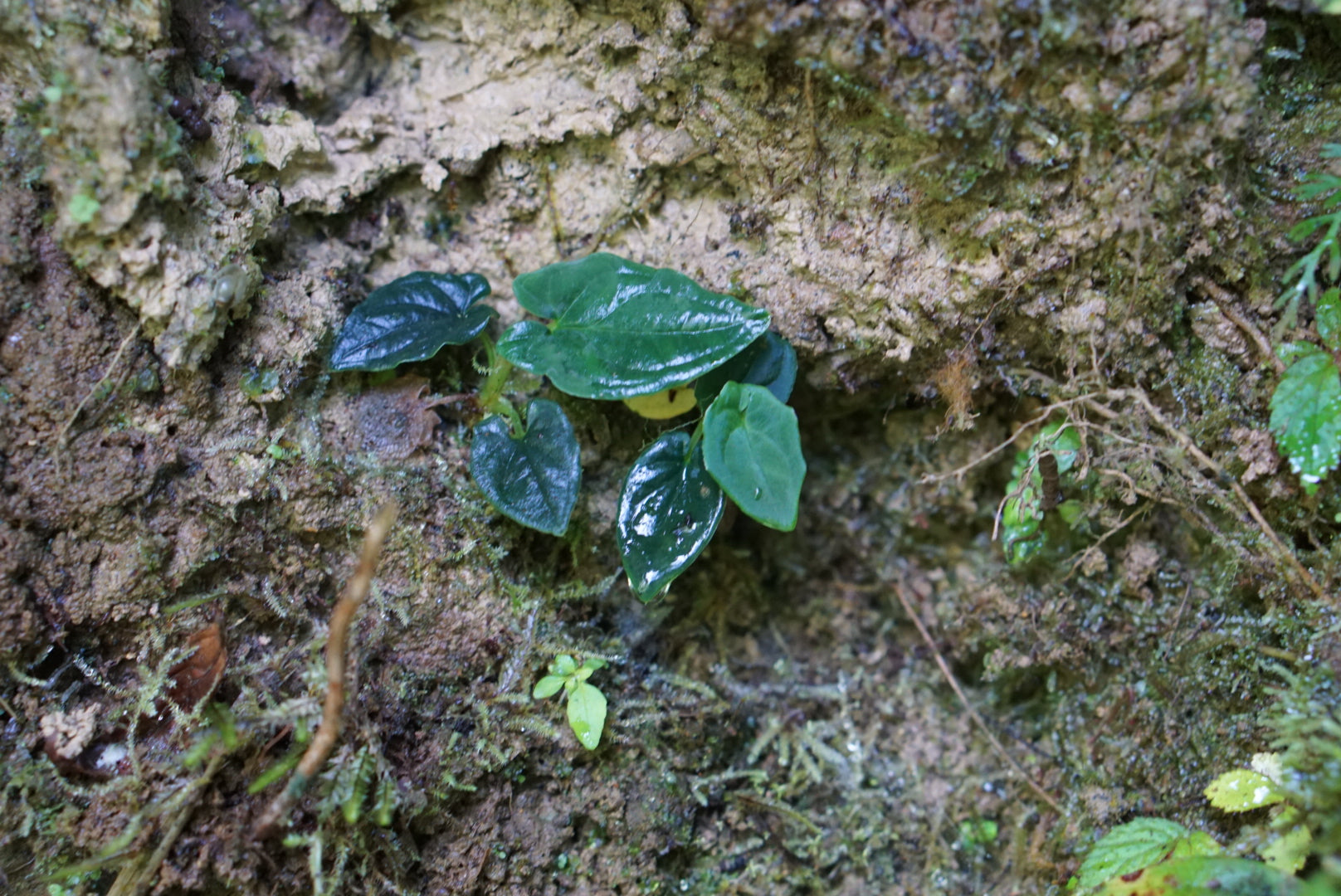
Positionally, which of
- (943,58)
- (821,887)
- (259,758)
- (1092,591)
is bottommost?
(821,887)

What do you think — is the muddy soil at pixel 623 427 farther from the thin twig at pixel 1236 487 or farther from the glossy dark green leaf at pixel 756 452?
the glossy dark green leaf at pixel 756 452

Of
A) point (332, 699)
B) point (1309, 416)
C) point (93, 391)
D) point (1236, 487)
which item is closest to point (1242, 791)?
point (1236, 487)

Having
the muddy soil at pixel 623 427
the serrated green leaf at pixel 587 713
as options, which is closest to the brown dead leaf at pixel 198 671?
the muddy soil at pixel 623 427

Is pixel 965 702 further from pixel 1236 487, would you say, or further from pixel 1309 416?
pixel 1309 416

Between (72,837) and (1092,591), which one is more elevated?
(72,837)

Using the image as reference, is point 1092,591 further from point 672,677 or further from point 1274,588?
point 672,677

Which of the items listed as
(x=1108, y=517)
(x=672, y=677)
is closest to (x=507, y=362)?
(x=672, y=677)
